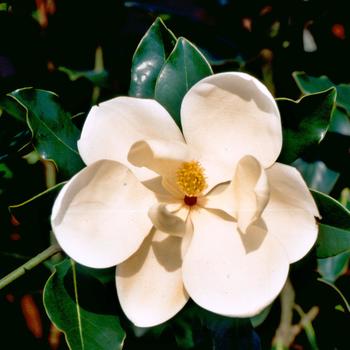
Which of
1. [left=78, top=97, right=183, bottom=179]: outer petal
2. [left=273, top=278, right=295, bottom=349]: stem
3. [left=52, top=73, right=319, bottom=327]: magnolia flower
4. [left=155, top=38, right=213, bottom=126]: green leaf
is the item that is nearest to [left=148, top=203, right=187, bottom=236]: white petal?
[left=52, top=73, right=319, bottom=327]: magnolia flower

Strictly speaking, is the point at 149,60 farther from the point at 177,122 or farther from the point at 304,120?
the point at 304,120

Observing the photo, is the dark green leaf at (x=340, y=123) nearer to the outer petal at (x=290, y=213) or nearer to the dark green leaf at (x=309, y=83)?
the dark green leaf at (x=309, y=83)

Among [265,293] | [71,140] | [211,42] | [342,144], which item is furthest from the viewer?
[211,42]

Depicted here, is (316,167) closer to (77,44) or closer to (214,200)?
(214,200)

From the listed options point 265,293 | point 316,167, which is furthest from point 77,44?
point 265,293

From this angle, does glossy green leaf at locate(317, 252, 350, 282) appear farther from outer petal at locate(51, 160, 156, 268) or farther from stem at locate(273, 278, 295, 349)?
outer petal at locate(51, 160, 156, 268)
